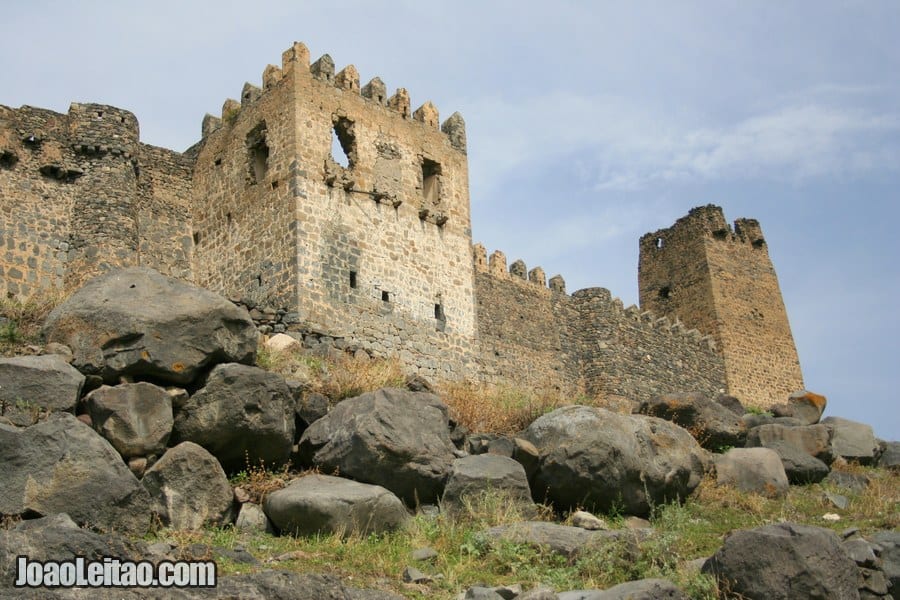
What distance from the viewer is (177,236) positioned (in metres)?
19.7

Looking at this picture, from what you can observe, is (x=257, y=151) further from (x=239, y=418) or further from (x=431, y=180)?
(x=239, y=418)

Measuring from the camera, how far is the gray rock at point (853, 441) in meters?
17.0

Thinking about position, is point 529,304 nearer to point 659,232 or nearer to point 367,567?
point 659,232

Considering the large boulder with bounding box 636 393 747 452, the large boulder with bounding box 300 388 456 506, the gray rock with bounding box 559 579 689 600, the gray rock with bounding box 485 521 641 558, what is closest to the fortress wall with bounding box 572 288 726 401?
the large boulder with bounding box 636 393 747 452

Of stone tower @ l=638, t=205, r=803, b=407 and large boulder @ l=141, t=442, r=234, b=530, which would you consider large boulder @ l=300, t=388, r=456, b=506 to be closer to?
large boulder @ l=141, t=442, r=234, b=530

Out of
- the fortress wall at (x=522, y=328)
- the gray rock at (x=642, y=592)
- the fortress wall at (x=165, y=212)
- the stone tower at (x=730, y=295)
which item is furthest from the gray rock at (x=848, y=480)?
the stone tower at (x=730, y=295)

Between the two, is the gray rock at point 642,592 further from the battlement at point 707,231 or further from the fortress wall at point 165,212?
the battlement at point 707,231

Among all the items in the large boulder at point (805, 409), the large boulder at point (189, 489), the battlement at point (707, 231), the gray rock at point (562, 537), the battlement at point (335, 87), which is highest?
the battlement at point (707, 231)

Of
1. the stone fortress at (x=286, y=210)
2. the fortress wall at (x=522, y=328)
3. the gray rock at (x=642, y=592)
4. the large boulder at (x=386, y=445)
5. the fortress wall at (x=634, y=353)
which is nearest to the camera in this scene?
the gray rock at (x=642, y=592)

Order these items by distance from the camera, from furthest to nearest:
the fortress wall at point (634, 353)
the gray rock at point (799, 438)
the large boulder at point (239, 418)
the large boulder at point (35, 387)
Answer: the fortress wall at point (634, 353), the gray rock at point (799, 438), the large boulder at point (239, 418), the large boulder at point (35, 387)

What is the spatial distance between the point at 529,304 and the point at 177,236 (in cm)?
1172

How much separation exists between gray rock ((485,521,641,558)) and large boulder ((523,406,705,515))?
1371 mm

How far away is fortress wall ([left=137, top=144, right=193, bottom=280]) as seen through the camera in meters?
19.3

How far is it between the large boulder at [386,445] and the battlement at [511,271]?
15.8 meters
